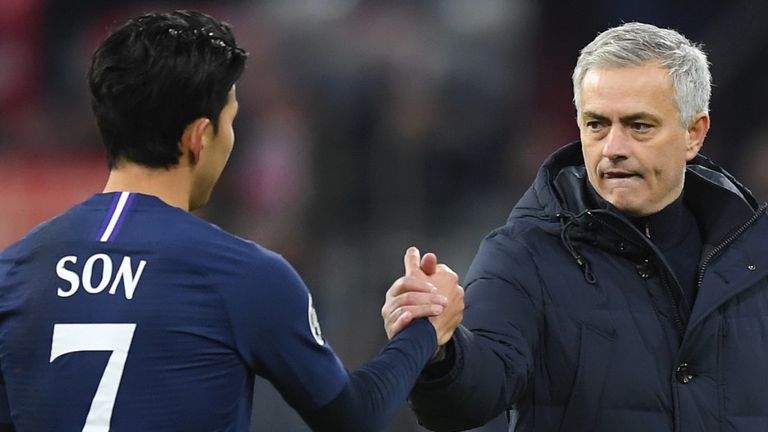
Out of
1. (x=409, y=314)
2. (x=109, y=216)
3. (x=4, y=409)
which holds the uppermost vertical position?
(x=109, y=216)

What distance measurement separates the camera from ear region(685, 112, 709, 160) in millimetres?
2926

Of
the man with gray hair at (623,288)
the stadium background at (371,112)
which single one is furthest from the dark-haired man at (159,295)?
the stadium background at (371,112)

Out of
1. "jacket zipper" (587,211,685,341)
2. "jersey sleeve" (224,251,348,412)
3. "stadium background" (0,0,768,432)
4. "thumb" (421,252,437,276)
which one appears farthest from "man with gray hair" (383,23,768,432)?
"stadium background" (0,0,768,432)

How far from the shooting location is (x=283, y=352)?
214cm

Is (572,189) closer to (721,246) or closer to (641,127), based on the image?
(641,127)

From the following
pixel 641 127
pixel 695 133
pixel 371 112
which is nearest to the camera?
pixel 641 127

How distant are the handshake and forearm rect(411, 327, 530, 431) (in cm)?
4

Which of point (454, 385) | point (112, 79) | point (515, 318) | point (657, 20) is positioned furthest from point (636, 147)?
point (657, 20)

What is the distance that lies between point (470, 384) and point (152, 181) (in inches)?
29.4

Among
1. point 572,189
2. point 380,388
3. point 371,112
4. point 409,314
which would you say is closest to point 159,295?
point 380,388

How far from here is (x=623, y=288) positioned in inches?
107

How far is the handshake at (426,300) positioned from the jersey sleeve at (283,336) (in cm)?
31

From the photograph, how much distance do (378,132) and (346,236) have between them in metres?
0.56

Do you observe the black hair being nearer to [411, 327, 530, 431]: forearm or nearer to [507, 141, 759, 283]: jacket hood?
[411, 327, 530, 431]: forearm
